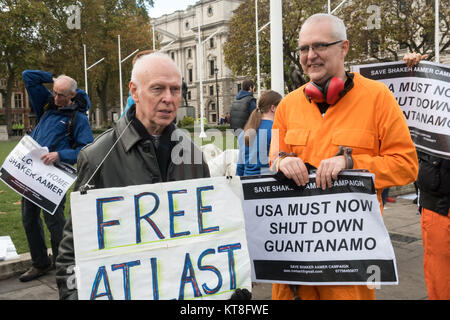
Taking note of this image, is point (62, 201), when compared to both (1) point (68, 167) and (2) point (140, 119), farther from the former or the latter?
(2) point (140, 119)

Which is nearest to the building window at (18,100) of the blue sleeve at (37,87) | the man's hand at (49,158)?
the blue sleeve at (37,87)

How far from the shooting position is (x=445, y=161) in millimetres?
3123

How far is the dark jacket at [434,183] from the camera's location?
3035 mm

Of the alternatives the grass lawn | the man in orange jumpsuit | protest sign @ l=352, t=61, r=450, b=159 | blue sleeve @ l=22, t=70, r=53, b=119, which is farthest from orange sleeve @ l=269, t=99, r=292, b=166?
blue sleeve @ l=22, t=70, r=53, b=119

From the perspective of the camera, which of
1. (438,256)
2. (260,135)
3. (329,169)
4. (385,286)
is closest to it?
(329,169)

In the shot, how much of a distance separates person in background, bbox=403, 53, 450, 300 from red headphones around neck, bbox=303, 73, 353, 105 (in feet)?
4.36

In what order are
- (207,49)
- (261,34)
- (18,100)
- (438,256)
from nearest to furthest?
(438,256)
(261,34)
(18,100)
(207,49)

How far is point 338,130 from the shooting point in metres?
2.15

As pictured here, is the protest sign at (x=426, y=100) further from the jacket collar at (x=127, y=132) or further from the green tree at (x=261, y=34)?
the green tree at (x=261, y=34)

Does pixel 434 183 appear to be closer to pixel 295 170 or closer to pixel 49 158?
pixel 295 170

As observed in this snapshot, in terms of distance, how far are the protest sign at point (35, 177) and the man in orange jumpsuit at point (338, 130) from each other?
283 cm

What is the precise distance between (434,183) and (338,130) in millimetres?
1390

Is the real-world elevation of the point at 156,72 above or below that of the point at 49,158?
above

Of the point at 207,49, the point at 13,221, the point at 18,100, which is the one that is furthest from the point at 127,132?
the point at 207,49
